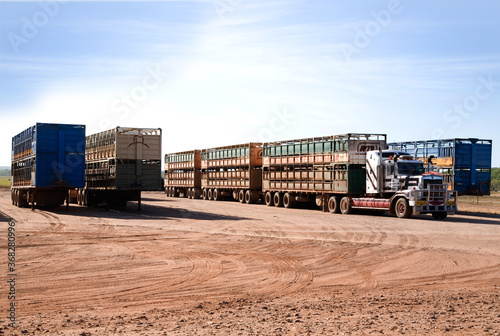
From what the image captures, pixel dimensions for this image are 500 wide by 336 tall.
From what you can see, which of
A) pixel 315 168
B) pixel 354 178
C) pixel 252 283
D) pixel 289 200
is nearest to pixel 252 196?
pixel 289 200

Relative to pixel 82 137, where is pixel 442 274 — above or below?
below

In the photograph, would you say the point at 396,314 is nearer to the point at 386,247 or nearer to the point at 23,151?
the point at 386,247

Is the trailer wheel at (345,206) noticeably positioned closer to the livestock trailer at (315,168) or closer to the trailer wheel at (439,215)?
the livestock trailer at (315,168)

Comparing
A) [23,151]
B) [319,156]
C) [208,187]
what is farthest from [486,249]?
[208,187]

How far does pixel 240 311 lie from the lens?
8164mm

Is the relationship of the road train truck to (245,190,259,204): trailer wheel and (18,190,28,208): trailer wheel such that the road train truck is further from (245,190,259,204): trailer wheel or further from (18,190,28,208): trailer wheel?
(18,190,28,208): trailer wheel

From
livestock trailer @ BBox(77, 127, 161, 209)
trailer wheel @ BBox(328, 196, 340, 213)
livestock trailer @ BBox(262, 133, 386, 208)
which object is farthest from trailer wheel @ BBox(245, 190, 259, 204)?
livestock trailer @ BBox(77, 127, 161, 209)

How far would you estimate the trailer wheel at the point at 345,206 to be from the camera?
29.2 metres

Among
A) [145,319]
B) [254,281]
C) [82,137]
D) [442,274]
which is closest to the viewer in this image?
[145,319]

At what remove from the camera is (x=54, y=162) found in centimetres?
2839

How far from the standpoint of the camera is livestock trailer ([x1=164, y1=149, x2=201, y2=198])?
50.1 m

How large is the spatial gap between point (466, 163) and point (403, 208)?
7626 millimetres

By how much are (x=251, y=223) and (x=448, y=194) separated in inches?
372

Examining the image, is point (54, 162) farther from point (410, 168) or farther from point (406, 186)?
point (410, 168)
